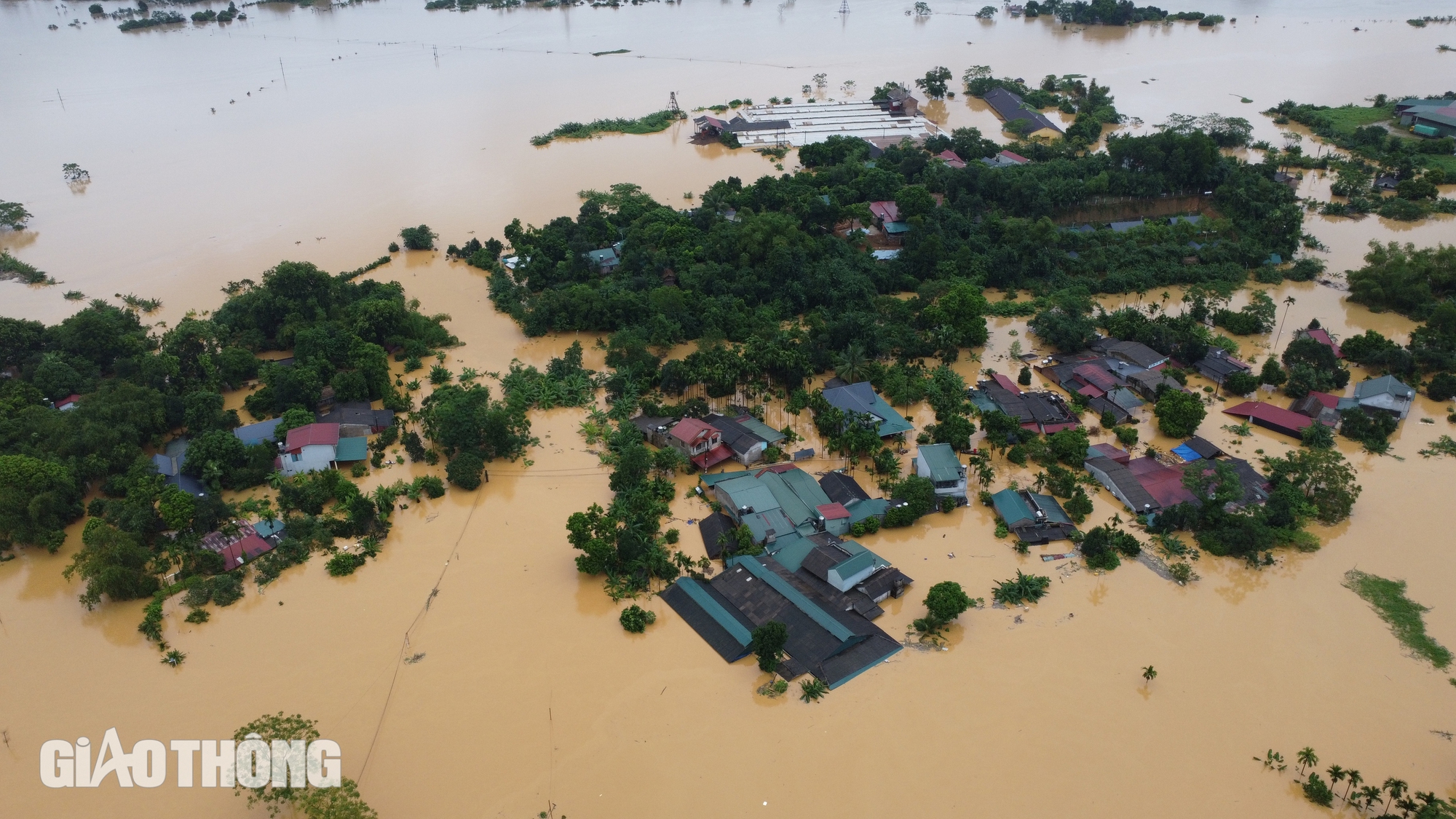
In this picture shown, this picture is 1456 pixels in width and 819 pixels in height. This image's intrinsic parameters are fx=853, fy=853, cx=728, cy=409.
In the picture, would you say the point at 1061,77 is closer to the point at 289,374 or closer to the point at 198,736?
the point at 289,374

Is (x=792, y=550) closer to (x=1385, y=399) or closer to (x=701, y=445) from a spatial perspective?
(x=701, y=445)

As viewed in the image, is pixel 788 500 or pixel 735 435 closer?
pixel 788 500

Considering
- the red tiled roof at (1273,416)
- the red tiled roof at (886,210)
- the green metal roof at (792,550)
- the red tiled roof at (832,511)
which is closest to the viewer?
the green metal roof at (792,550)

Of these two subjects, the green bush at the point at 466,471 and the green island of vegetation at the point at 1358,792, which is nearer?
the green island of vegetation at the point at 1358,792

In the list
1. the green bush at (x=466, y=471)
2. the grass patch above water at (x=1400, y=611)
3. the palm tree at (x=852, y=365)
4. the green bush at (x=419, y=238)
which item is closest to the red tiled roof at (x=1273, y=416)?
the grass patch above water at (x=1400, y=611)

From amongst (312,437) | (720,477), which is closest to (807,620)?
(720,477)

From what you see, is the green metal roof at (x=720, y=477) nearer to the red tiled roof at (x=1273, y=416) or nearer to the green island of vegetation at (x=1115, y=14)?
the red tiled roof at (x=1273, y=416)

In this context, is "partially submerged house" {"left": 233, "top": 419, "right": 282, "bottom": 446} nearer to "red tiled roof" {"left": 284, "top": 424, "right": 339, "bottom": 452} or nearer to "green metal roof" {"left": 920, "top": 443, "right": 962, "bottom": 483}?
"red tiled roof" {"left": 284, "top": 424, "right": 339, "bottom": 452}
